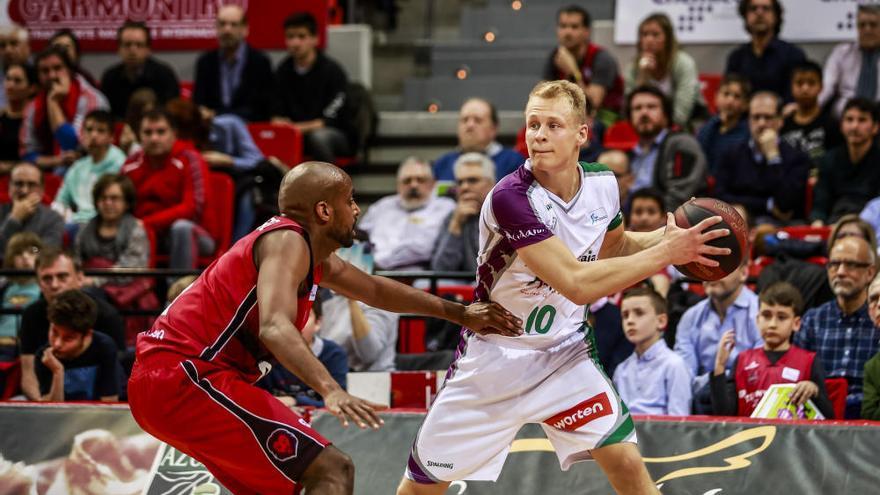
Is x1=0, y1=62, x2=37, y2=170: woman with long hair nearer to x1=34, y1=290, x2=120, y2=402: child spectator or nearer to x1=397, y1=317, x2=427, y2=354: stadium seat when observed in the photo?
x1=34, y1=290, x2=120, y2=402: child spectator

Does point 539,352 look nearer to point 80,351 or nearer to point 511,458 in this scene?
point 511,458

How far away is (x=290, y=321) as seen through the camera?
4.41 m

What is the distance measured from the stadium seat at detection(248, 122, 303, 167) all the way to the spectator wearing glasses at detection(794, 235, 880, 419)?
5149mm

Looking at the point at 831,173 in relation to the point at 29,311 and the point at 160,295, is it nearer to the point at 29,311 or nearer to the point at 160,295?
the point at 160,295

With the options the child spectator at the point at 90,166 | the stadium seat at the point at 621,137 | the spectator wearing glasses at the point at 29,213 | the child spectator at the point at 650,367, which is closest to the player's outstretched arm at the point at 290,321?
the child spectator at the point at 650,367

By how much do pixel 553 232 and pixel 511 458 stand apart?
1758mm

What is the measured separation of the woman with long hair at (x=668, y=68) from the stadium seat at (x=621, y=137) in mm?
650

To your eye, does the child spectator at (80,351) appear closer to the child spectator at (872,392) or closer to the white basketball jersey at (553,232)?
the white basketball jersey at (553,232)

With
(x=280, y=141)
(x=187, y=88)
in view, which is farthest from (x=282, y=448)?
(x=187, y=88)

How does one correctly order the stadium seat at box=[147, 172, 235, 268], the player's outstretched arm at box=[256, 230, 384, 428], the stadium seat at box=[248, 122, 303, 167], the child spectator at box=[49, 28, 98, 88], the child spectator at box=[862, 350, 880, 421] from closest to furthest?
the player's outstretched arm at box=[256, 230, 384, 428] → the child spectator at box=[862, 350, 880, 421] → the stadium seat at box=[147, 172, 235, 268] → the stadium seat at box=[248, 122, 303, 167] → the child spectator at box=[49, 28, 98, 88]

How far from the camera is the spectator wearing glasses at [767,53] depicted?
10.6 metres

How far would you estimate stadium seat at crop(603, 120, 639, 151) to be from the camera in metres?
9.94

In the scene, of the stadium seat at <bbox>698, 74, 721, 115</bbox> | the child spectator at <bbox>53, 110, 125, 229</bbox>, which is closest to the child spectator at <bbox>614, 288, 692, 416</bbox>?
the stadium seat at <bbox>698, 74, 721, 115</bbox>

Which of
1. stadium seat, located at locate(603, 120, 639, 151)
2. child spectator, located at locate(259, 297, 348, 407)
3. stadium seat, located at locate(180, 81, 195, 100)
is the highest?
stadium seat, located at locate(180, 81, 195, 100)
